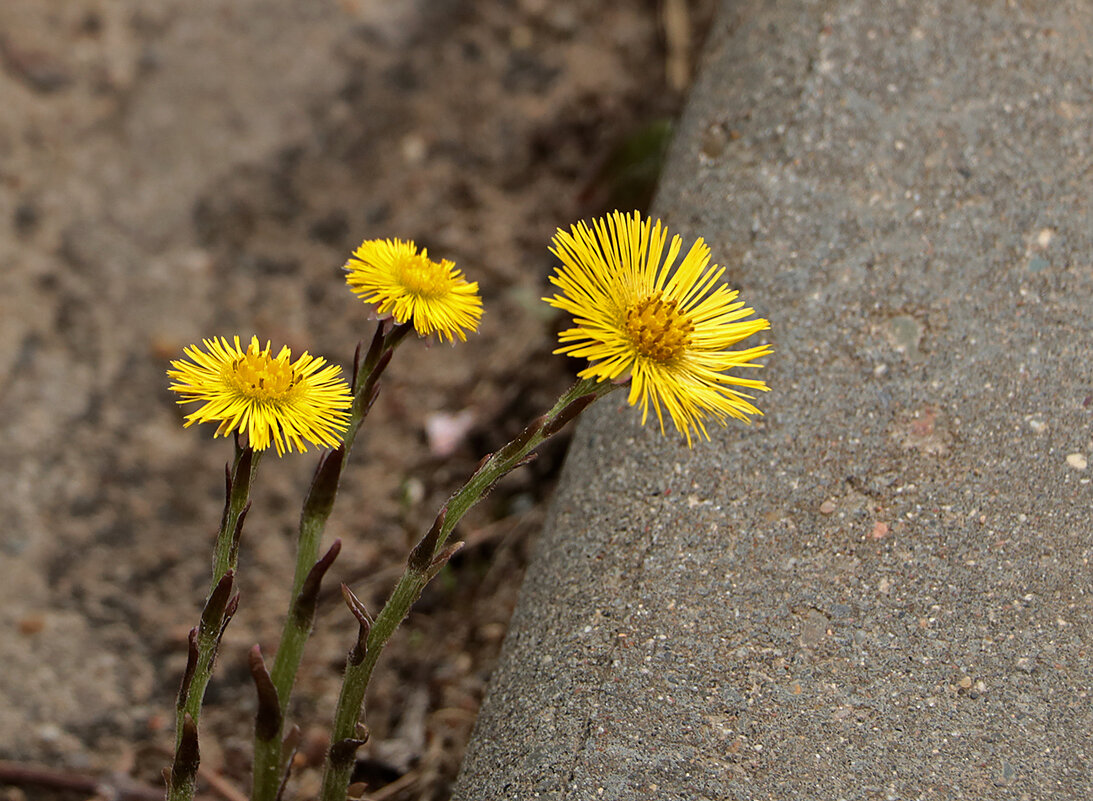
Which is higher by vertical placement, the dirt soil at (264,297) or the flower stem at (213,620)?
the dirt soil at (264,297)

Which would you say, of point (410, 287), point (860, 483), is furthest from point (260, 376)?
point (860, 483)

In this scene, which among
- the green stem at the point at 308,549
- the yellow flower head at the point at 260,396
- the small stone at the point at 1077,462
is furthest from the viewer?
the small stone at the point at 1077,462

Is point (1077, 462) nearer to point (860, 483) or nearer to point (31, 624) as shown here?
point (860, 483)

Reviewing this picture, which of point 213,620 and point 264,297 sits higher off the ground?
point 264,297

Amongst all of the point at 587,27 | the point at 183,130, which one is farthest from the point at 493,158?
the point at 183,130

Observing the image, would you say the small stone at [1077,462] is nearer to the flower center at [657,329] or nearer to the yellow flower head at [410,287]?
the flower center at [657,329]

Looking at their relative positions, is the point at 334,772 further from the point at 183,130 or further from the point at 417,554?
the point at 183,130

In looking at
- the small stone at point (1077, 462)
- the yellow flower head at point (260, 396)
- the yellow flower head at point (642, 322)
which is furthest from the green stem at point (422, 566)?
the small stone at point (1077, 462)

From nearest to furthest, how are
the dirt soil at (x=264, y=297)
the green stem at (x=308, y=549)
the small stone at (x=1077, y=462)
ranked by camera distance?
the green stem at (x=308, y=549), the small stone at (x=1077, y=462), the dirt soil at (x=264, y=297)
